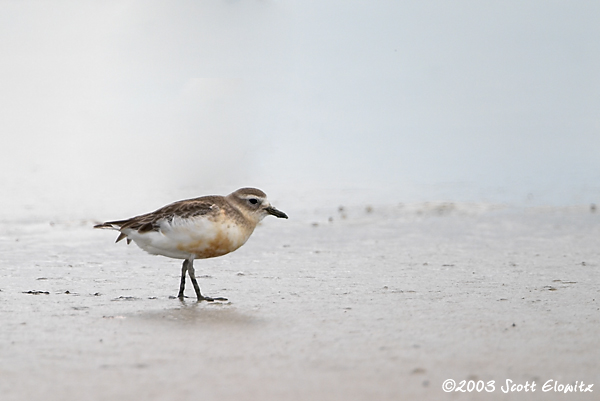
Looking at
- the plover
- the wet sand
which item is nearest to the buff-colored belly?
the plover

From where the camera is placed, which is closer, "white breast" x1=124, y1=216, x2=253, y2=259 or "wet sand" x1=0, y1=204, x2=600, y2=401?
"wet sand" x1=0, y1=204, x2=600, y2=401

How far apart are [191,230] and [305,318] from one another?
4.56 ft

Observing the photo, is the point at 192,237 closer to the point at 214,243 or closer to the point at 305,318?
the point at 214,243

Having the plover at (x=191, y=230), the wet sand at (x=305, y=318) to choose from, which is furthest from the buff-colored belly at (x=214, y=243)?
the wet sand at (x=305, y=318)

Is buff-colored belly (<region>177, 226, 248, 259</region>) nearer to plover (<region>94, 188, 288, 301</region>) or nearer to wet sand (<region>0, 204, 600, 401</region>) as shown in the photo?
plover (<region>94, 188, 288, 301</region>)

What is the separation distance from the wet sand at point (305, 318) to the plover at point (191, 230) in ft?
1.48

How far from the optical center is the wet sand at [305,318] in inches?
161

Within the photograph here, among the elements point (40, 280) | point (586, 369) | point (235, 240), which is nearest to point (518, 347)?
point (586, 369)

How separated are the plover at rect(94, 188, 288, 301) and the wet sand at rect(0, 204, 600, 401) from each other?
1.48ft

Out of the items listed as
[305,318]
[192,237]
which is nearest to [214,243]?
[192,237]

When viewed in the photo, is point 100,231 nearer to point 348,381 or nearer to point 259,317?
point 259,317

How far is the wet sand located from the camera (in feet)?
13.4

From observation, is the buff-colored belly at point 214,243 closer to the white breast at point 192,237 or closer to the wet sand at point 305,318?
the white breast at point 192,237

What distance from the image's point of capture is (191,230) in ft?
21.4
